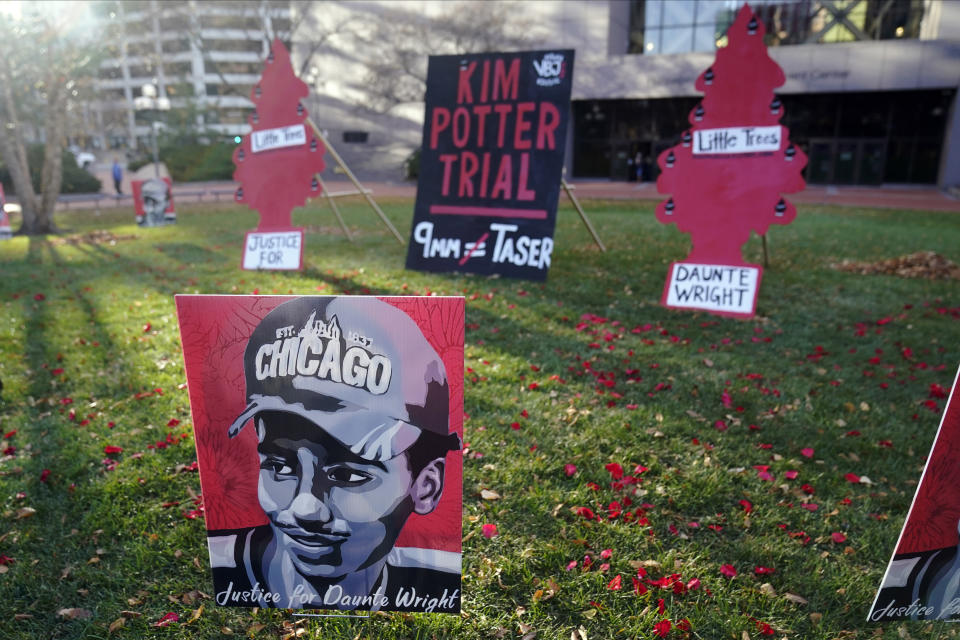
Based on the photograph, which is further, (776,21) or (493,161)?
(776,21)

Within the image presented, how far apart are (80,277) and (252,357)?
8454 millimetres

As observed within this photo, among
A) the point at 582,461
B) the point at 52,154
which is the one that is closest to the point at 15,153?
the point at 52,154

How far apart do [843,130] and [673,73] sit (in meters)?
8.35

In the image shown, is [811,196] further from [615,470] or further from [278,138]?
[615,470]

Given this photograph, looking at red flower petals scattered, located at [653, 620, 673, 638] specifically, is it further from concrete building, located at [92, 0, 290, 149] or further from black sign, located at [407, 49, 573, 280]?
concrete building, located at [92, 0, 290, 149]

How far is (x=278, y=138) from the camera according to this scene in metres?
8.29

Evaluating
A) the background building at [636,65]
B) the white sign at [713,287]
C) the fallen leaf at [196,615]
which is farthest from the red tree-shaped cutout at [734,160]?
the background building at [636,65]

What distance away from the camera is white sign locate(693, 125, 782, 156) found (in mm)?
6012

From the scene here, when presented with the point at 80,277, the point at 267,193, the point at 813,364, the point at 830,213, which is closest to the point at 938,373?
the point at 813,364

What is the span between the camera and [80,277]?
8727 millimetres

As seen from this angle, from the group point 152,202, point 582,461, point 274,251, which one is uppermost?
point 152,202

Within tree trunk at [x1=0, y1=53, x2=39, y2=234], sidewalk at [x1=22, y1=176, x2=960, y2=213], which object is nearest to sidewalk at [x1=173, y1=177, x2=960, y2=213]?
sidewalk at [x1=22, y1=176, x2=960, y2=213]

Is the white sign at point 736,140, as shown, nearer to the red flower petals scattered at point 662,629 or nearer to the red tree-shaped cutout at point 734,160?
the red tree-shaped cutout at point 734,160

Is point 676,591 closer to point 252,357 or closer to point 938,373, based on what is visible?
point 252,357
